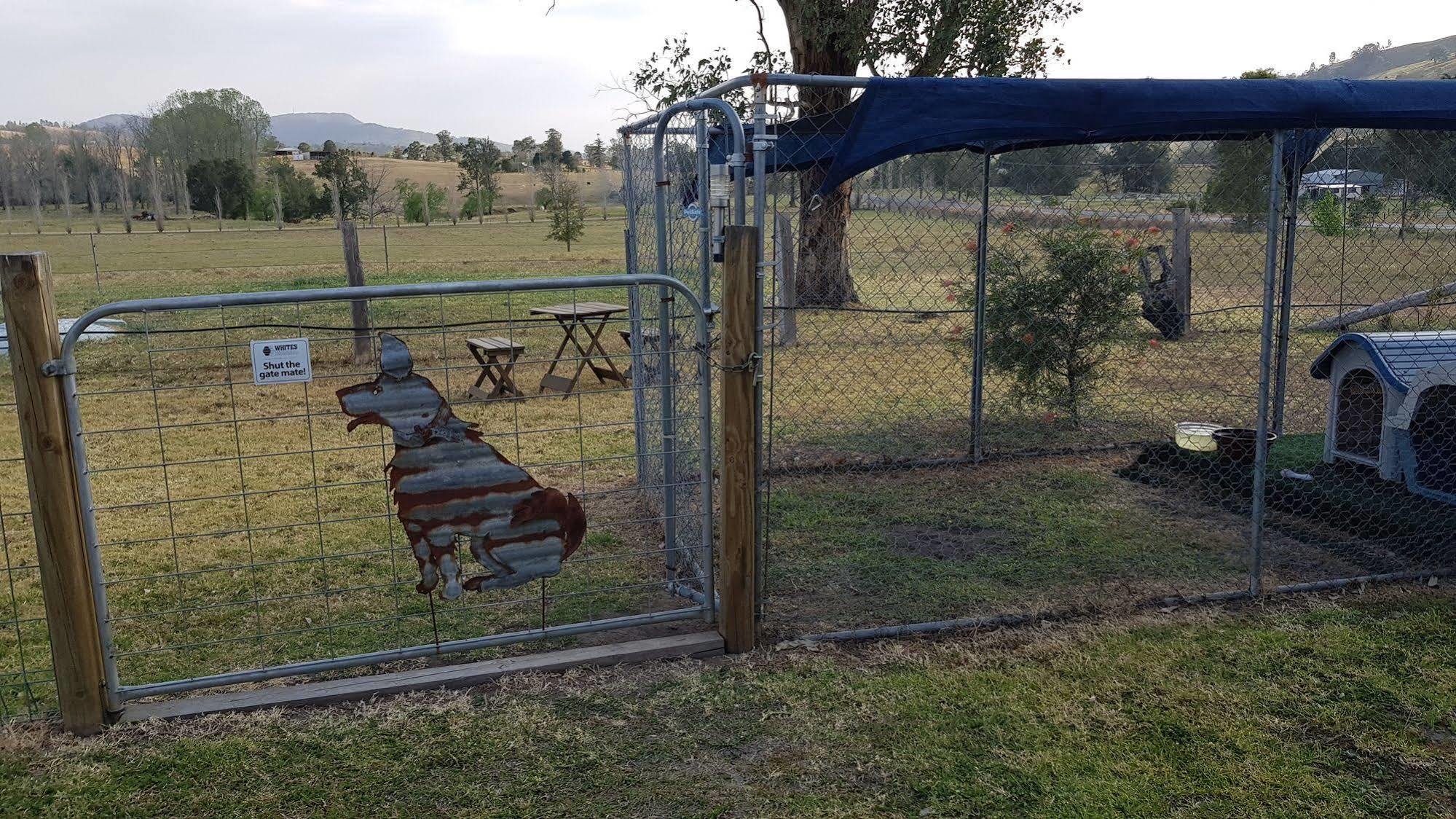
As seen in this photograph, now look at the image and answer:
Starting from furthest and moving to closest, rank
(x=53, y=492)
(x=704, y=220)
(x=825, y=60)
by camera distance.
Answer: (x=825, y=60) → (x=704, y=220) → (x=53, y=492)

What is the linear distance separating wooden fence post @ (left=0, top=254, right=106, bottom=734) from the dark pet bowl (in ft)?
19.3

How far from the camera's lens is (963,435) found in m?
7.72

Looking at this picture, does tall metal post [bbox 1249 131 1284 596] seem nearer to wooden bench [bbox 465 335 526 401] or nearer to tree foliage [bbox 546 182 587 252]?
wooden bench [bbox 465 335 526 401]

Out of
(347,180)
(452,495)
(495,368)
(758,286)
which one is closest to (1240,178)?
(758,286)

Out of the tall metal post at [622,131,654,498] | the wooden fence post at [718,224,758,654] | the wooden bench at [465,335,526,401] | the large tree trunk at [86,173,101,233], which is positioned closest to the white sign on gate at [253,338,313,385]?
the wooden fence post at [718,224,758,654]

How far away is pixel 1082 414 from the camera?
26.5 ft

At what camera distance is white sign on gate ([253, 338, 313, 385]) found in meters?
3.32

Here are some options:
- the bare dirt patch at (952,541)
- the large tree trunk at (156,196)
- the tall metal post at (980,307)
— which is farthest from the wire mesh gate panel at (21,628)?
the large tree trunk at (156,196)

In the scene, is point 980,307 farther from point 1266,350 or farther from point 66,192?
point 66,192

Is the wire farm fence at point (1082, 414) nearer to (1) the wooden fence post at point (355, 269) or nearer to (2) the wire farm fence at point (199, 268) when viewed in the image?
(2) the wire farm fence at point (199, 268)

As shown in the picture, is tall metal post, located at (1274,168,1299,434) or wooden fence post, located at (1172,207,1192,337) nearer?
tall metal post, located at (1274,168,1299,434)

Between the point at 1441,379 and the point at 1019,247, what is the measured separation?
2.91 meters

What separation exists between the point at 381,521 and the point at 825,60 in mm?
8905

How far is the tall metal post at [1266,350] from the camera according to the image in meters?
4.25
